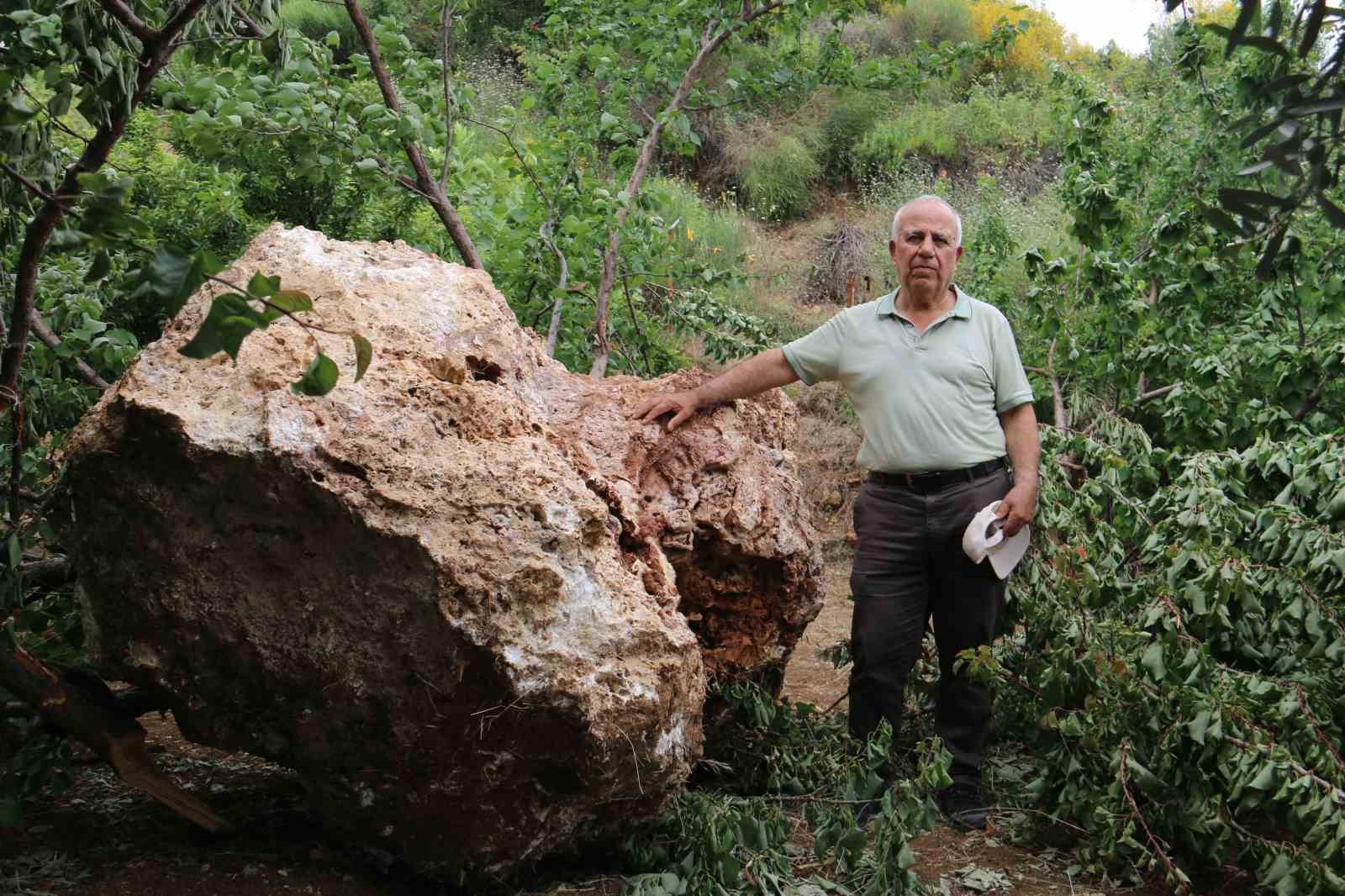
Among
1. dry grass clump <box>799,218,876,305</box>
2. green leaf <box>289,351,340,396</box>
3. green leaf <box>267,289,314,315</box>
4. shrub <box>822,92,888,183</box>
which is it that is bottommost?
green leaf <box>289,351,340,396</box>

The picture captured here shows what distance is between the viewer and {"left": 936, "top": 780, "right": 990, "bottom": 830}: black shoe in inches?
149

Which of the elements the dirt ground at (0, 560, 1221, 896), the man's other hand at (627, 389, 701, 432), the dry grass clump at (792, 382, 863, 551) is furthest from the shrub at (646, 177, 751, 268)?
the dirt ground at (0, 560, 1221, 896)

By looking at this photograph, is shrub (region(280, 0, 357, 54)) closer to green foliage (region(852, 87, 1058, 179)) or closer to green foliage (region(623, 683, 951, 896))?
green foliage (region(852, 87, 1058, 179))

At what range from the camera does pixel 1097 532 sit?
159 inches

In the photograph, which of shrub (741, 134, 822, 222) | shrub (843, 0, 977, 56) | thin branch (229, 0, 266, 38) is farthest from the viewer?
shrub (843, 0, 977, 56)

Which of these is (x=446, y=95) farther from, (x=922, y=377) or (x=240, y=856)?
(x=240, y=856)

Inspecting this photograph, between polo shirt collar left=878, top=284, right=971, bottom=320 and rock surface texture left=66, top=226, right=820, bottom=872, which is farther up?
polo shirt collar left=878, top=284, right=971, bottom=320

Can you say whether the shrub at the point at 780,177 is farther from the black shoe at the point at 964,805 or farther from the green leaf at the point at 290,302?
the green leaf at the point at 290,302

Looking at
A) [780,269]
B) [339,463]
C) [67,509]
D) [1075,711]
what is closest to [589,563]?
[339,463]

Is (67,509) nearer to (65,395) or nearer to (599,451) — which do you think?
(65,395)

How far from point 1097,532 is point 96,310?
10.4 feet

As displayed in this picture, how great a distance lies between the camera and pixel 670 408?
142 inches

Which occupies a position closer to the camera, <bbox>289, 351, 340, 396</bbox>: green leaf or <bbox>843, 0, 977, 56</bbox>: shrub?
<bbox>289, 351, 340, 396</bbox>: green leaf

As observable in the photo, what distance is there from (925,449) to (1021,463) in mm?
322
